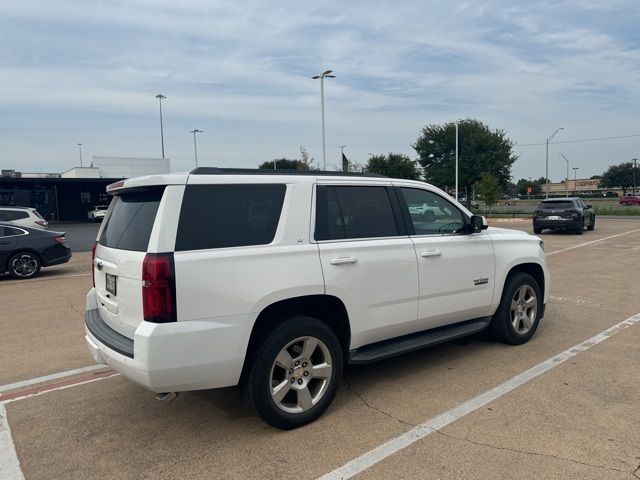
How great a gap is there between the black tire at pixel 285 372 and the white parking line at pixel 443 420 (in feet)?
1.94

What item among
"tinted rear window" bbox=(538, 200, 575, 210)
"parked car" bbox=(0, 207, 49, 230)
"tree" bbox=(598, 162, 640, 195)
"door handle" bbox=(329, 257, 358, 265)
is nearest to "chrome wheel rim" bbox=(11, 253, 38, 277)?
"parked car" bbox=(0, 207, 49, 230)

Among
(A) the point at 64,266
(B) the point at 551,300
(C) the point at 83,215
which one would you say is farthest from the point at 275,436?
(C) the point at 83,215

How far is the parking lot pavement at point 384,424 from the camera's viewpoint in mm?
3135

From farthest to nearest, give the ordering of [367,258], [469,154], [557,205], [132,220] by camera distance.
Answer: [469,154] < [557,205] < [367,258] < [132,220]

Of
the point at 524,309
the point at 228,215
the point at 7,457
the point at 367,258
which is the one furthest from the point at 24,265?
the point at 524,309

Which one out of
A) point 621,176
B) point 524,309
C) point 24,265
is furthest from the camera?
point 621,176

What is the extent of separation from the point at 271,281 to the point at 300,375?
0.76 metres

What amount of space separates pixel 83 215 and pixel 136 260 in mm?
46580

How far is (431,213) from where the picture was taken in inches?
189

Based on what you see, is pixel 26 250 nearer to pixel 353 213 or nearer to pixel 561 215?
pixel 353 213

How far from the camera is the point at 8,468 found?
320 centimetres

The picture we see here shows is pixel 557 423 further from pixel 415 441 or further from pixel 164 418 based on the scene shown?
pixel 164 418

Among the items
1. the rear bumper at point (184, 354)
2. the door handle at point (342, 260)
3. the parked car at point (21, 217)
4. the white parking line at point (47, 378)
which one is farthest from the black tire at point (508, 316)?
the parked car at point (21, 217)

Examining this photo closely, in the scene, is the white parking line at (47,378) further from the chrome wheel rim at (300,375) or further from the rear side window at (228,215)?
the rear side window at (228,215)
